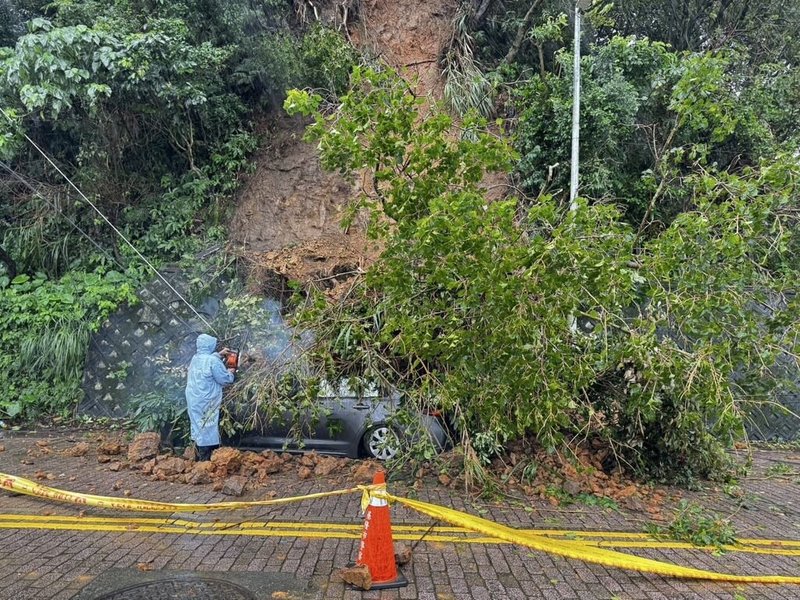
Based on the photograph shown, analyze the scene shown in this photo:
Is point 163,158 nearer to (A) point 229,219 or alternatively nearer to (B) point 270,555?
(A) point 229,219

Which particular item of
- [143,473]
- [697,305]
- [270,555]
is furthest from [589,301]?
[143,473]

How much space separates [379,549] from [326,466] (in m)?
2.66

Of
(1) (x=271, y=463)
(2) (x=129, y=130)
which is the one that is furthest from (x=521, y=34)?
(1) (x=271, y=463)

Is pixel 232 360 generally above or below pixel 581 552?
above

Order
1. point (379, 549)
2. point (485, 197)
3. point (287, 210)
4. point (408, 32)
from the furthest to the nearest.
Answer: point (408, 32)
point (287, 210)
point (485, 197)
point (379, 549)

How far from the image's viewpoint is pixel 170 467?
6371 mm

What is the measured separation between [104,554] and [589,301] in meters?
4.28

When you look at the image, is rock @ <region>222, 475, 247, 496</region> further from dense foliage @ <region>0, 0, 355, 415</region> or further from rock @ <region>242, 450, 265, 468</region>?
dense foliage @ <region>0, 0, 355, 415</region>

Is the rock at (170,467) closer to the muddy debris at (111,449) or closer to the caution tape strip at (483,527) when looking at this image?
the caution tape strip at (483,527)

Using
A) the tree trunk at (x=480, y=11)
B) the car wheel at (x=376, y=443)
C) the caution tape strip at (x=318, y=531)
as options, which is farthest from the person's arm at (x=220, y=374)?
the tree trunk at (x=480, y=11)

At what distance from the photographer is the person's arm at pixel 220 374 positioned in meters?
6.75

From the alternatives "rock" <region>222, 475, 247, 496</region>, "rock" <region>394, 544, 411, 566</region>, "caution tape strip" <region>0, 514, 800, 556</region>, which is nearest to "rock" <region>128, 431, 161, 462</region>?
"rock" <region>222, 475, 247, 496</region>

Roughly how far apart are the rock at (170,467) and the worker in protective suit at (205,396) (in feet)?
1.03

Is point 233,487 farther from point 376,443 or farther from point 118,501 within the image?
point 376,443
